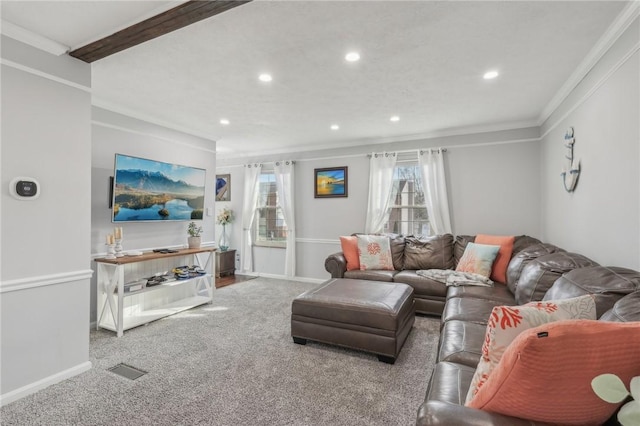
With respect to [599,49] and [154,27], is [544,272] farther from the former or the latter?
[154,27]

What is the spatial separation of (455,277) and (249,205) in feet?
13.2

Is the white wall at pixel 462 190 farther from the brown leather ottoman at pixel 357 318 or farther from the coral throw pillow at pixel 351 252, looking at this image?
the brown leather ottoman at pixel 357 318

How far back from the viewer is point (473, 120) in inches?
163

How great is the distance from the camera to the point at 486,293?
2.97 metres

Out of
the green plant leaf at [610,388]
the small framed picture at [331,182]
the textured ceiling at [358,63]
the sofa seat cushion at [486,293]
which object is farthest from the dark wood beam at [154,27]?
the small framed picture at [331,182]

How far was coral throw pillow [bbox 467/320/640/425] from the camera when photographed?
0.81 m

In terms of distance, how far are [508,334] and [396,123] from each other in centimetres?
364

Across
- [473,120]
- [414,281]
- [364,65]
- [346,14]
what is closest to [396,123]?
[473,120]

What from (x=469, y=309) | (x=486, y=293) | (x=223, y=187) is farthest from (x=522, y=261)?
(x=223, y=187)

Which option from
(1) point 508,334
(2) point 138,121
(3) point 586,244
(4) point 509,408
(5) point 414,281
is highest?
(2) point 138,121

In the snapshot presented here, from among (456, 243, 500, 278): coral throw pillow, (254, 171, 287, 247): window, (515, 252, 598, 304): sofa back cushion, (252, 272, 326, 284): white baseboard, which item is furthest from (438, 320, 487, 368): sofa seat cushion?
(254, 171, 287, 247): window

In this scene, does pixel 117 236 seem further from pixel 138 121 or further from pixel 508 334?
pixel 508 334

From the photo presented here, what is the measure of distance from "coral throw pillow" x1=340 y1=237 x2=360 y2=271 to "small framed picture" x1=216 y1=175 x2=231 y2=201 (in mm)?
3106

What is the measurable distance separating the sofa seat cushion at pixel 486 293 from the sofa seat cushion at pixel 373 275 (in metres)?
0.83
